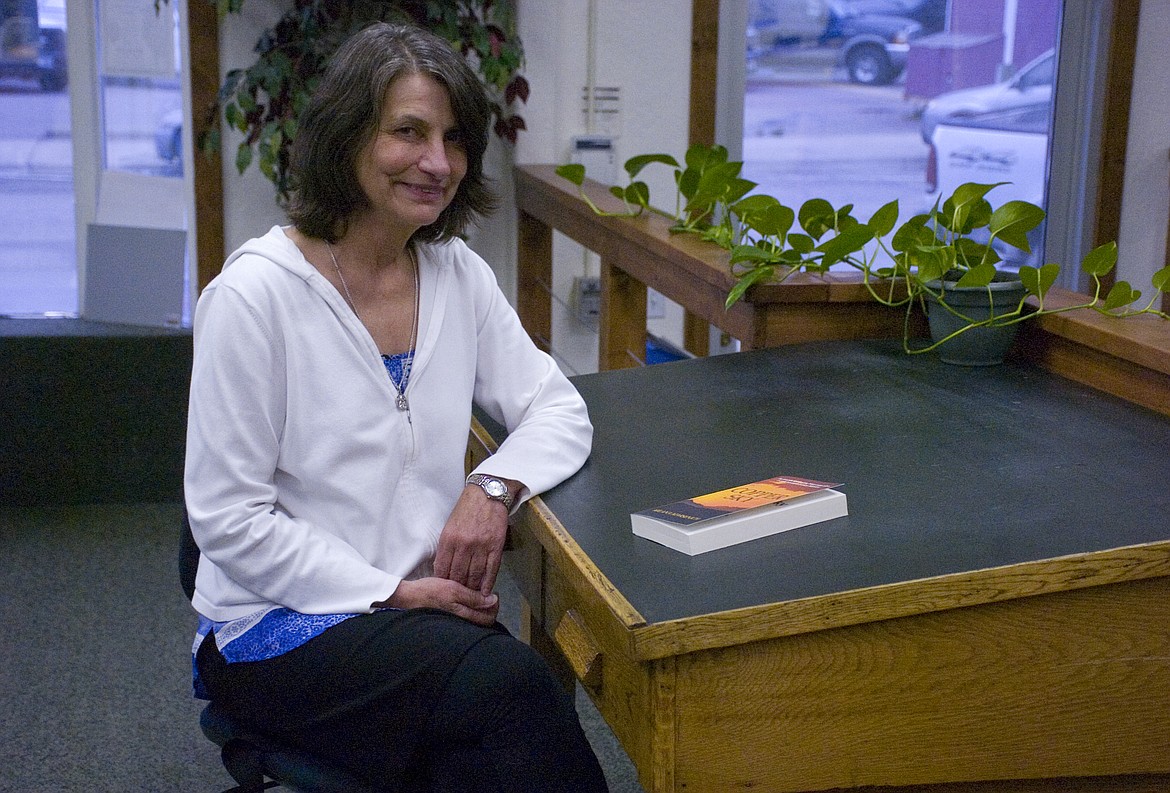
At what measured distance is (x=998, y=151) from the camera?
4.70 meters

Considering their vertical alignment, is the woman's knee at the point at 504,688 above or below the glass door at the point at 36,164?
below

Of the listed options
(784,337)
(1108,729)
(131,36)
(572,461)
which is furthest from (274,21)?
(1108,729)

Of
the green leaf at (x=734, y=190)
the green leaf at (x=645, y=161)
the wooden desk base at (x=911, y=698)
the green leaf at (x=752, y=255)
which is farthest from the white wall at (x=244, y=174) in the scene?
the wooden desk base at (x=911, y=698)

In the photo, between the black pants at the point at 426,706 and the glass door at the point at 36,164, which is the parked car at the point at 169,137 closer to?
the glass door at the point at 36,164

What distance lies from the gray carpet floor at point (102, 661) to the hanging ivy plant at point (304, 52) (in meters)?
1.06

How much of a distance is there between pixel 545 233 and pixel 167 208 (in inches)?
45.1

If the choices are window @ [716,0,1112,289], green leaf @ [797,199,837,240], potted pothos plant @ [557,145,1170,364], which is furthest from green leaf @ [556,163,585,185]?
window @ [716,0,1112,289]

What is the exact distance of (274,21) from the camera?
3756 mm

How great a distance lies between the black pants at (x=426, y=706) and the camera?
1.33 metres

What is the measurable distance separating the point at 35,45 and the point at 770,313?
270cm

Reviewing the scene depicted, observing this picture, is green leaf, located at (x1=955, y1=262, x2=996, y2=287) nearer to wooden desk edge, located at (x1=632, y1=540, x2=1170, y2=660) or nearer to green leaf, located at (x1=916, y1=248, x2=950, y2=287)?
green leaf, located at (x1=916, y1=248, x2=950, y2=287)

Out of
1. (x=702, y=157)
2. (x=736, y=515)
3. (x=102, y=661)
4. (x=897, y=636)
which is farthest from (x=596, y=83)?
(x=897, y=636)

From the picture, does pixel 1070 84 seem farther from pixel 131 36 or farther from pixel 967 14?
pixel 131 36

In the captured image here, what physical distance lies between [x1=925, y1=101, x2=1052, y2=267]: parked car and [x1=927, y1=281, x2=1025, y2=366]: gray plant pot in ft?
9.25
